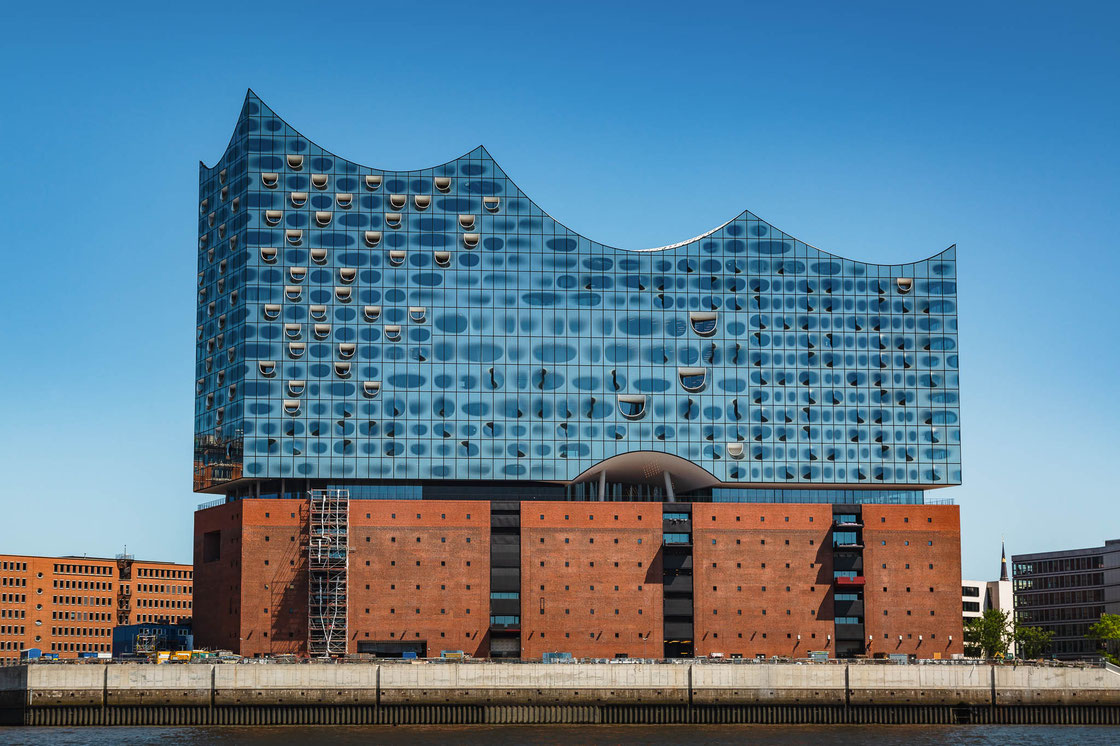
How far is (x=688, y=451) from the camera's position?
416ft

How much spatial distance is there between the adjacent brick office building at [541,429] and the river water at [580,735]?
22.0 metres

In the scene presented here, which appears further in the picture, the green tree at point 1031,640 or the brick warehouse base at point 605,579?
the green tree at point 1031,640

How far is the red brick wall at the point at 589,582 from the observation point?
12144 centimetres

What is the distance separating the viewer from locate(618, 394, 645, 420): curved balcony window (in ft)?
415

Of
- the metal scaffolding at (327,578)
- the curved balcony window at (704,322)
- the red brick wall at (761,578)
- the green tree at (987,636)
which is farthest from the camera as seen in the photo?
the green tree at (987,636)

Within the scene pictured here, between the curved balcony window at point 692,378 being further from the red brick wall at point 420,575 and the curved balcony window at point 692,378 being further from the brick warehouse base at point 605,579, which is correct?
the red brick wall at point 420,575

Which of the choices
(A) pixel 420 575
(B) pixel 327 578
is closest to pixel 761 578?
(A) pixel 420 575

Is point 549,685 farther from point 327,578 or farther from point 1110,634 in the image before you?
point 1110,634

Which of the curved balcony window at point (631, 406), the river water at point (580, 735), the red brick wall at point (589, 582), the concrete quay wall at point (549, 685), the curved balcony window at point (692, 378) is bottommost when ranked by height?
the river water at point (580, 735)

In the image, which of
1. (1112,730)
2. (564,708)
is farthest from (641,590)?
(1112,730)

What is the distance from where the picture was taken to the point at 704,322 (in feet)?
424

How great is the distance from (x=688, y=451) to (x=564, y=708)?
1192 inches

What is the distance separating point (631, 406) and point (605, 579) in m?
15.1

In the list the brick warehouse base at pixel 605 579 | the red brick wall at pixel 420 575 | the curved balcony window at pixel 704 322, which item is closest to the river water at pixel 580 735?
the red brick wall at pixel 420 575
